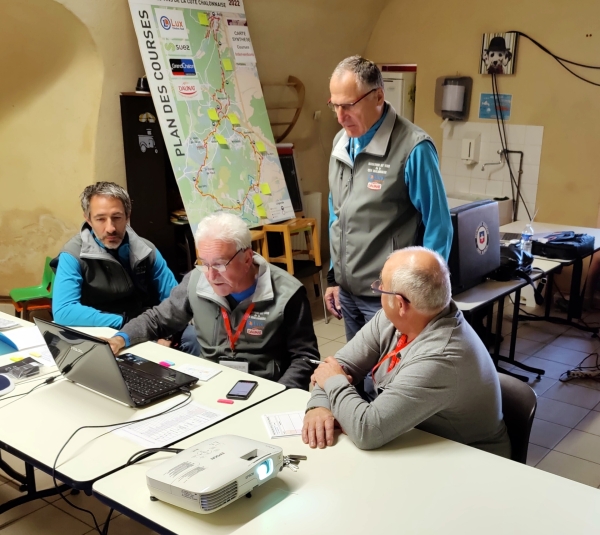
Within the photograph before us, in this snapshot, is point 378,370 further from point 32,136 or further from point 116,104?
point 32,136

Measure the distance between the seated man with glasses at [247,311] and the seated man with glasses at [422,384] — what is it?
52 cm

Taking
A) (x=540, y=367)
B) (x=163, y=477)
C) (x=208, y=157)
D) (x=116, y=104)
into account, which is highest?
(x=116, y=104)

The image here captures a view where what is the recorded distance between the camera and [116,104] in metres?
4.29

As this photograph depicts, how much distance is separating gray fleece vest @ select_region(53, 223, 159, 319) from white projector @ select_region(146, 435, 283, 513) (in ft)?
5.08

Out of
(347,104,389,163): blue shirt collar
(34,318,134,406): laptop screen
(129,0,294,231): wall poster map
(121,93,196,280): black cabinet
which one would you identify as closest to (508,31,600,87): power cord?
(129,0,294,231): wall poster map

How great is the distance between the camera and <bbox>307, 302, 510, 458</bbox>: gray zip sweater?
5.75 feet

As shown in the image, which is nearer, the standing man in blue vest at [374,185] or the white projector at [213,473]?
the white projector at [213,473]

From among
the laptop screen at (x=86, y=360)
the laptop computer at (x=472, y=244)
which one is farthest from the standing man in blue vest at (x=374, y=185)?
the laptop screen at (x=86, y=360)

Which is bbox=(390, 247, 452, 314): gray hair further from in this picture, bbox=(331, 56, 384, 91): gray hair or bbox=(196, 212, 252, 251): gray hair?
bbox=(331, 56, 384, 91): gray hair

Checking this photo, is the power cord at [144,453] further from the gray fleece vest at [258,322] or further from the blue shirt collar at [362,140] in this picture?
the blue shirt collar at [362,140]

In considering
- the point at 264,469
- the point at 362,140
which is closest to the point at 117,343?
the point at 264,469

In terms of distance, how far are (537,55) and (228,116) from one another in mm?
2475

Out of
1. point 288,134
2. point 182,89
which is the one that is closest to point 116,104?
point 182,89

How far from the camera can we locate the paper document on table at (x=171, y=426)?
184cm
